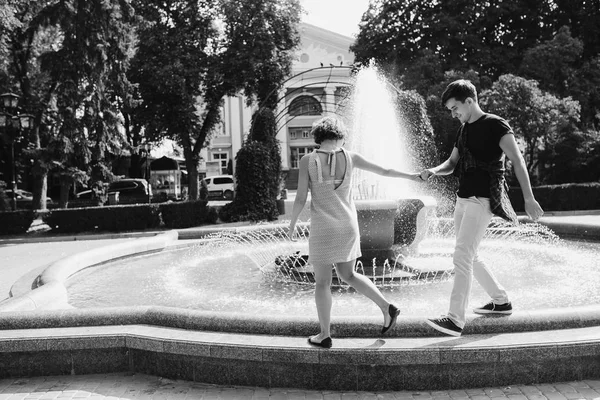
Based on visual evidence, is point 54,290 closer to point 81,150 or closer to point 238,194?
point 238,194

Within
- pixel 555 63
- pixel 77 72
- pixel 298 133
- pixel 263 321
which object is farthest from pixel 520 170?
pixel 298 133

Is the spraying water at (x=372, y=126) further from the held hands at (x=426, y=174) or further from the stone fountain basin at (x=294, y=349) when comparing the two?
the stone fountain basin at (x=294, y=349)

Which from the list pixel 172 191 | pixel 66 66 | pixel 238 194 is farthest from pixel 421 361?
pixel 172 191

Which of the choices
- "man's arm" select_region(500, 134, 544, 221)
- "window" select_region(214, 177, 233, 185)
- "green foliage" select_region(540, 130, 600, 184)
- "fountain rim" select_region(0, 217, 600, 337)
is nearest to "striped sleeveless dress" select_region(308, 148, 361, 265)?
"fountain rim" select_region(0, 217, 600, 337)

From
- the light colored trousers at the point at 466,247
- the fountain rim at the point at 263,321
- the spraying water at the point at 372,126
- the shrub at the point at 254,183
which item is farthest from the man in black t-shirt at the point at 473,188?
the shrub at the point at 254,183

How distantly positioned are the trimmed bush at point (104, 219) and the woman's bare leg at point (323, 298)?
1676 cm

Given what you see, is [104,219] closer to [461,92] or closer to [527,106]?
[527,106]

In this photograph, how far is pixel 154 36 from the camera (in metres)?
25.5

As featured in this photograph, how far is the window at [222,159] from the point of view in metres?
53.1

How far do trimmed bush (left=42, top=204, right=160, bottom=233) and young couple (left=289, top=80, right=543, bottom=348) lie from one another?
16650 mm

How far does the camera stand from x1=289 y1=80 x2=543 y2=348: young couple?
391 cm

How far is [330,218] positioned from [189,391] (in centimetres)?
161

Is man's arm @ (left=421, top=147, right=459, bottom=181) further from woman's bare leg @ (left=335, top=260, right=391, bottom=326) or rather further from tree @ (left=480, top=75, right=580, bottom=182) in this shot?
tree @ (left=480, top=75, right=580, bottom=182)

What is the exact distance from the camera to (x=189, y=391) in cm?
405
